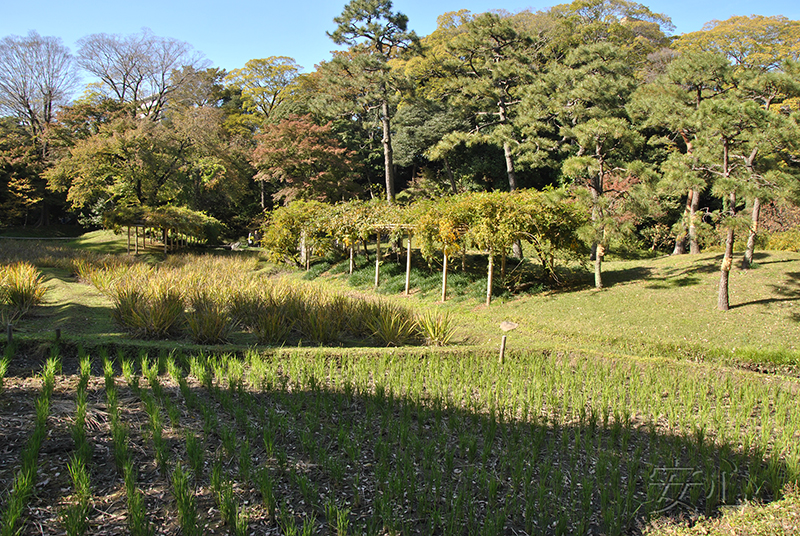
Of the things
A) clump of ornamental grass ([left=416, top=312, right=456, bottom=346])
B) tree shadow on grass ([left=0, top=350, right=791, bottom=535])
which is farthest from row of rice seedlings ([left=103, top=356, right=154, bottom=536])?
clump of ornamental grass ([left=416, top=312, right=456, bottom=346])

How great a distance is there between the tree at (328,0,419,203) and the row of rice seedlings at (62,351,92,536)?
16.5 metres

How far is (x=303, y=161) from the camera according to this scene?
958 inches

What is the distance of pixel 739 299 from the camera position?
10344 millimetres

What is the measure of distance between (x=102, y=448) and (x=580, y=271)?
42.4 ft

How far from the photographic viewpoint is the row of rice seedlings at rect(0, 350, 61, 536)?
252cm

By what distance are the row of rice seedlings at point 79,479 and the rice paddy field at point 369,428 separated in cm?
2

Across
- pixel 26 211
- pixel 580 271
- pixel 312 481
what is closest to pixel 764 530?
pixel 312 481

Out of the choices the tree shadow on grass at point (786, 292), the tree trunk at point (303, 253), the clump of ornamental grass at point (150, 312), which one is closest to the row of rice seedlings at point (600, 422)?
the clump of ornamental grass at point (150, 312)

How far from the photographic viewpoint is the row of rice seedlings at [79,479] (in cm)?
260

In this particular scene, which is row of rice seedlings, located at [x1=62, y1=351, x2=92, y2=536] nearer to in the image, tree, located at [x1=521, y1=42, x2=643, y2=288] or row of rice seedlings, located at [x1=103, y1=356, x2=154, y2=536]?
row of rice seedlings, located at [x1=103, y1=356, x2=154, y2=536]

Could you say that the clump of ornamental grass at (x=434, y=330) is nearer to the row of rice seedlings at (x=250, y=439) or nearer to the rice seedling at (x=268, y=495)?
the row of rice seedlings at (x=250, y=439)

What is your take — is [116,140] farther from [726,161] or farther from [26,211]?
[726,161]

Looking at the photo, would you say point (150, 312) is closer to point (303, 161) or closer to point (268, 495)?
point (268, 495)

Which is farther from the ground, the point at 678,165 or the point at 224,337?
the point at 678,165
